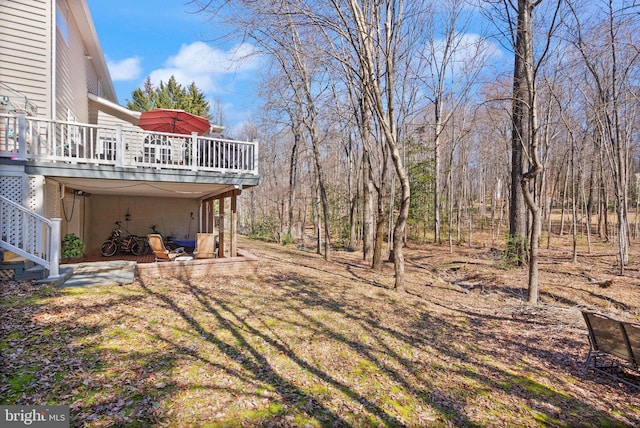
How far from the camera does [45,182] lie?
6.86m

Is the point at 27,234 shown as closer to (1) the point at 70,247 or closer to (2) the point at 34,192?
(2) the point at 34,192

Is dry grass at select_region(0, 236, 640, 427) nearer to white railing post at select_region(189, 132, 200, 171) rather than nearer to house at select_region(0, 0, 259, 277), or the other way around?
house at select_region(0, 0, 259, 277)

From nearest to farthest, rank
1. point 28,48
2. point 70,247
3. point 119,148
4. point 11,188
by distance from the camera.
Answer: point 11,188, point 119,148, point 28,48, point 70,247

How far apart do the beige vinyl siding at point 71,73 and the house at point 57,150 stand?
0.09 feet

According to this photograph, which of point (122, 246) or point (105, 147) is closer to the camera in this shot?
point (105, 147)

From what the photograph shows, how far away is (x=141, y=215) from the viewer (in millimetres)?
12344

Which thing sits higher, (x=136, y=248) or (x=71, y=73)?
(x=71, y=73)

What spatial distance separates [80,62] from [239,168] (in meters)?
7.02

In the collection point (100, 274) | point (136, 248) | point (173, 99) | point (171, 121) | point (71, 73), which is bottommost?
point (100, 274)

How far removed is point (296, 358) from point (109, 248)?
8.06m

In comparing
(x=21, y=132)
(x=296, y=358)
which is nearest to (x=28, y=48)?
(x=21, y=132)

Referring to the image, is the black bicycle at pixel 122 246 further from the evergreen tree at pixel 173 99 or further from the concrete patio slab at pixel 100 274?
the evergreen tree at pixel 173 99

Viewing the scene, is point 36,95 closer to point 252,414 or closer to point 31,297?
point 31,297

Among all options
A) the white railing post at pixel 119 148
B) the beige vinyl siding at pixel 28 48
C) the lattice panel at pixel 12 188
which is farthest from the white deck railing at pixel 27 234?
the beige vinyl siding at pixel 28 48
